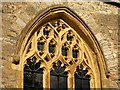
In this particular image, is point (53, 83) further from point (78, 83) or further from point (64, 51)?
point (64, 51)

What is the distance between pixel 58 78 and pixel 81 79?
502 millimetres

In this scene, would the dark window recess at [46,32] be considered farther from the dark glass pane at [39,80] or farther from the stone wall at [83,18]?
the dark glass pane at [39,80]

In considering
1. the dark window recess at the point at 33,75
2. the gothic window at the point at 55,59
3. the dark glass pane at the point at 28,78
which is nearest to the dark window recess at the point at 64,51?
the gothic window at the point at 55,59

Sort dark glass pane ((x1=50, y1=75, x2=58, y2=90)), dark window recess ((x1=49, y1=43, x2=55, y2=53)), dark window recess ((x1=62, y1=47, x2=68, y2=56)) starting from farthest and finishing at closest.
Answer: dark window recess ((x1=62, y1=47, x2=68, y2=56)) < dark window recess ((x1=49, y1=43, x2=55, y2=53)) < dark glass pane ((x1=50, y1=75, x2=58, y2=90))

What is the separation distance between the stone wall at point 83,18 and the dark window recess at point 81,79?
18.1 inches

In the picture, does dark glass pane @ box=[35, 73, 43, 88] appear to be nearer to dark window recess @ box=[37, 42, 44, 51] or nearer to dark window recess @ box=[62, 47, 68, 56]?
dark window recess @ box=[37, 42, 44, 51]

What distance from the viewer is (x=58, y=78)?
8.16m

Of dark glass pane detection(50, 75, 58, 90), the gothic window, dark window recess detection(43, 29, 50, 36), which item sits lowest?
dark glass pane detection(50, 75, 58, 90)

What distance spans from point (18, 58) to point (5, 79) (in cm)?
45

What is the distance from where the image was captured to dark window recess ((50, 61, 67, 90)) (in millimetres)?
8102

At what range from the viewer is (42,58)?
804cm

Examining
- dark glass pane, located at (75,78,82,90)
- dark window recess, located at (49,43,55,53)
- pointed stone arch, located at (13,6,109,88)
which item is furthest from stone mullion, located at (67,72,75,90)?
dark window recess, located at (49,43,55,53)

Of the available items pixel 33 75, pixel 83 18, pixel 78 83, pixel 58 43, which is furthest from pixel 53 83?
pixel 83 18

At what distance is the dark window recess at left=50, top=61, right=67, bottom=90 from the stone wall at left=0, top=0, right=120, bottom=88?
0.86 m
